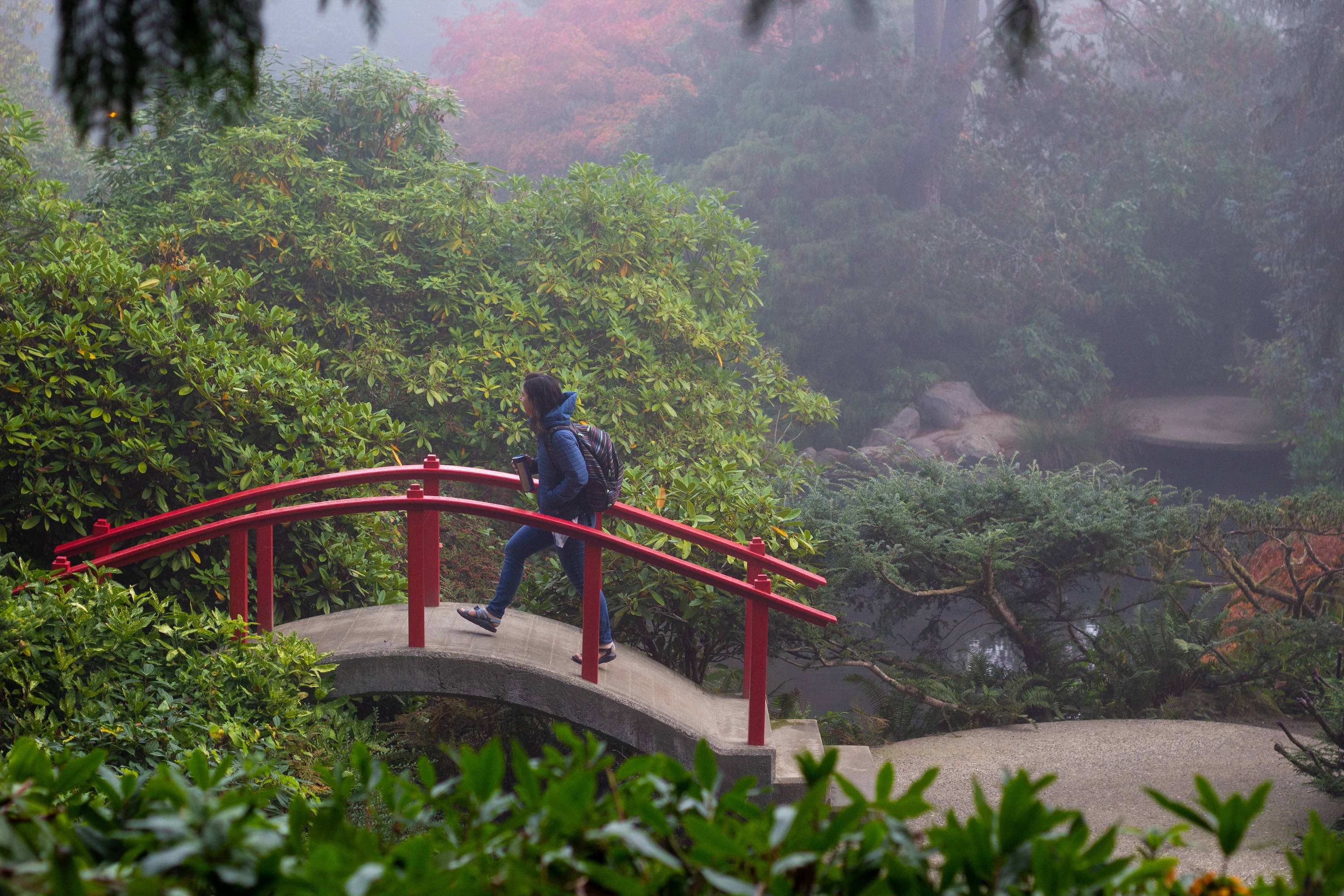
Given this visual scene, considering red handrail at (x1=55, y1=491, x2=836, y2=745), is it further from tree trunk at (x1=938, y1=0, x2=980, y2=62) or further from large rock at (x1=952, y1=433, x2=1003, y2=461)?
tree trunk at (x1=938, y1=0, x2=980, y2=62)

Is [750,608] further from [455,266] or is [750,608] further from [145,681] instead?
[455,266]

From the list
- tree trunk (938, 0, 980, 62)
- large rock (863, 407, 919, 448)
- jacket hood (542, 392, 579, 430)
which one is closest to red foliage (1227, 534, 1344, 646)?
jacket hood (542, 392, 579, 430)

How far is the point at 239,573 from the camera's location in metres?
4.66

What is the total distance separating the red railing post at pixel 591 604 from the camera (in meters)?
4.66

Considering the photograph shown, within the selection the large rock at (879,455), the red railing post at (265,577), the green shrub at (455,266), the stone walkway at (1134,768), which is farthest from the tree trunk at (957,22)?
the red railing post at (265,577)

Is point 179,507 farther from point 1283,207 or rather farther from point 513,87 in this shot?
point 513,87

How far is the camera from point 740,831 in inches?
49.3

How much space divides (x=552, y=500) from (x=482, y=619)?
2.36 feet

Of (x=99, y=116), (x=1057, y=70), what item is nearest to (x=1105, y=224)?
(x=1057, y=70)

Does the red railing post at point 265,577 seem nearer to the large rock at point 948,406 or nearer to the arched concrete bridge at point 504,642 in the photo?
the arched concrete bridge at point 504,642

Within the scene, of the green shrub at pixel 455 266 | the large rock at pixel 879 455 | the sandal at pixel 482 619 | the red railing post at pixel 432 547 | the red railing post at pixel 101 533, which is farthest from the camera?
the large rock at pixel 879 455

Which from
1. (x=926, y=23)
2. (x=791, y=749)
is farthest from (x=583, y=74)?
(x=791, y=749)

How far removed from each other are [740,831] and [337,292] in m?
8.24

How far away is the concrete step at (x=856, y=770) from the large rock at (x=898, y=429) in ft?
35.7
